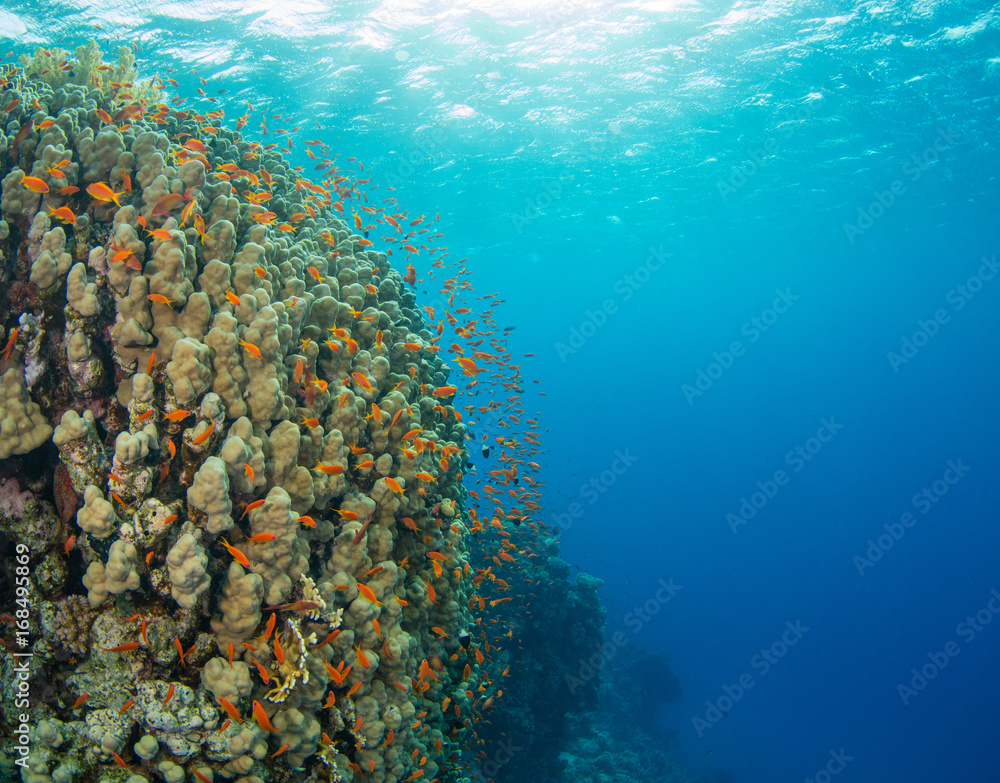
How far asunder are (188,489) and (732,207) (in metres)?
41.1

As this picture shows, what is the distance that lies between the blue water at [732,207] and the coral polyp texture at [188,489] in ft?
46.5

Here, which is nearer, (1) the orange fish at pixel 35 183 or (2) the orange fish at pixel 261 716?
(2) the orange fish at pixel 261 716

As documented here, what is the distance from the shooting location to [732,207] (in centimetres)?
3644

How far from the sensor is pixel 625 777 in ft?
55.4

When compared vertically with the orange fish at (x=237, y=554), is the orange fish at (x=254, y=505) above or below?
above

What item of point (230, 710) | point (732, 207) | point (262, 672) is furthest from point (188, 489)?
point (732, 207)

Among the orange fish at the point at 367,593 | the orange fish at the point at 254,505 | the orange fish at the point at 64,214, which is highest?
the orange fish at the point at 64,214

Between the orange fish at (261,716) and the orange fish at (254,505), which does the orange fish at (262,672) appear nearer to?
the orange fish at (261,716)

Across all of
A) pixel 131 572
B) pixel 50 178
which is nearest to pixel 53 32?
pixel 50 178

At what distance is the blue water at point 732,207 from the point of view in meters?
15.6

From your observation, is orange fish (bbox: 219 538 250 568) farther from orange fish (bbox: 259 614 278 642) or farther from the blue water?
the blue water

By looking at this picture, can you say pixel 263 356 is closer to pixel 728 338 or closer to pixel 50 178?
pixel 50 178

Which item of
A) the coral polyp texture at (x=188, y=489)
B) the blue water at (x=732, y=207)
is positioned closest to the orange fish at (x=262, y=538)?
the coral polyp texture at (x=188, y=489)

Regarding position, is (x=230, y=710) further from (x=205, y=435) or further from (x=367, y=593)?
(x=205, y=435)
